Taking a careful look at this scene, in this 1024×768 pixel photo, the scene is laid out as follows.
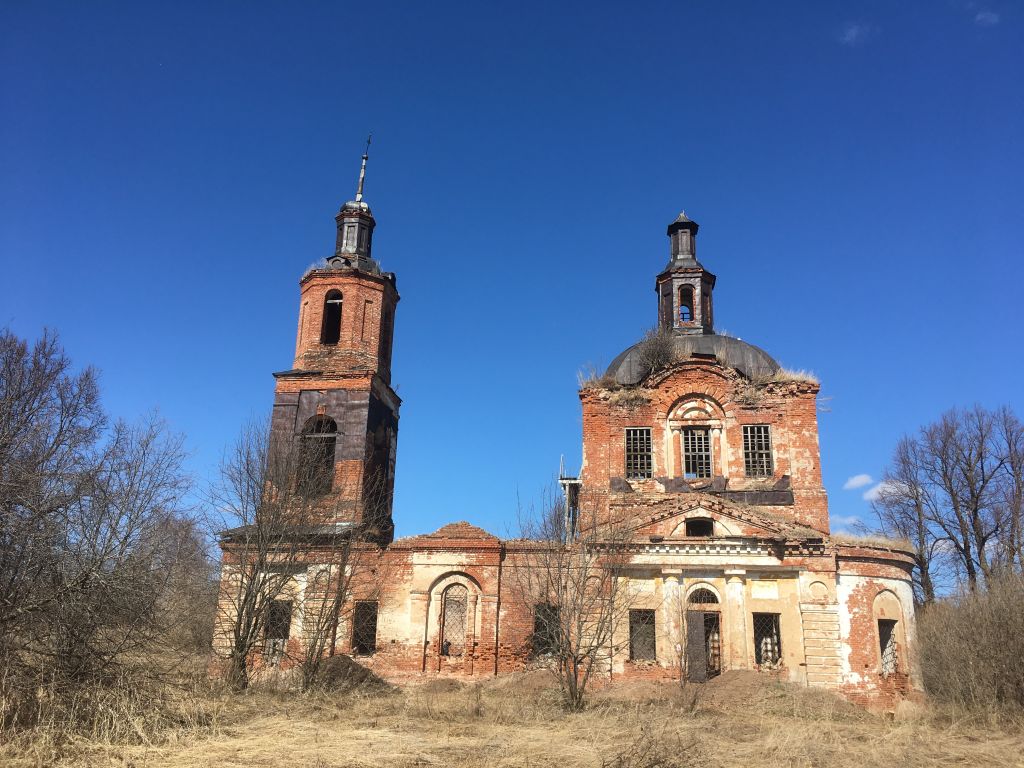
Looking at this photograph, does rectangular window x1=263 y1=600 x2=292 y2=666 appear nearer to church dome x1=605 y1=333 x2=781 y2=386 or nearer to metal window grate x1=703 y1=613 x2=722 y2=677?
metal window grate x1=703 y1=613 x2=722 y2=677

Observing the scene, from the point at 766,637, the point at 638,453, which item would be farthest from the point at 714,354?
the point at 766,637

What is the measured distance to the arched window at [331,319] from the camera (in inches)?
1046

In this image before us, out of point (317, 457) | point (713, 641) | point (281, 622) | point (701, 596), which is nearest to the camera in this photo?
point (713, 641)

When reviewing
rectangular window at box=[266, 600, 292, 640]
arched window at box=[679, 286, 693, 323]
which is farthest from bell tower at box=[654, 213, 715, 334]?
rectangular window at box=[266, 600, 292, 640]

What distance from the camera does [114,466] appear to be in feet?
73.0

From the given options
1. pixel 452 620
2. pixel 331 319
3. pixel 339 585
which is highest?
pixel 331 319

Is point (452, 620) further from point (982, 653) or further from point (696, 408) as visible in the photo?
point (982, 653)

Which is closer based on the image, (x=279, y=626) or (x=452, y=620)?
(x=279, y=626)

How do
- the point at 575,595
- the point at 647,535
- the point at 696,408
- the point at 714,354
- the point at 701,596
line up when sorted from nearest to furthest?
the point at 575,595 → the point at 701,596 → the point at 647,535 → the point at 696,408 → the point at 714,354

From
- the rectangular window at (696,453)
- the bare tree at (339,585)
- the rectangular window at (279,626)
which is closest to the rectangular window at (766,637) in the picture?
the rectangular window at (696,453)

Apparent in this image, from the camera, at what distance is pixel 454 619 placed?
2333 cm

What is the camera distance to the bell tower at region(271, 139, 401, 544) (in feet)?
79.7

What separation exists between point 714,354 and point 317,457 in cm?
1304

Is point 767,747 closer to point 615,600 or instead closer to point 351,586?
point 615,600
